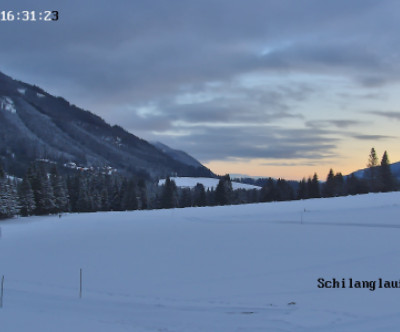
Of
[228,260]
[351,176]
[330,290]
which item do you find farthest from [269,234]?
[351,176]

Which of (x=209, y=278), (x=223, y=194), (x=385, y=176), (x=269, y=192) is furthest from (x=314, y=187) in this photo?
(x=209, y=278)

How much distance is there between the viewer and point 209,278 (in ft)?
59.9

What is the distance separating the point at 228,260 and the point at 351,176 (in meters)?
73.1

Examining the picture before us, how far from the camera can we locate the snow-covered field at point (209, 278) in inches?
466

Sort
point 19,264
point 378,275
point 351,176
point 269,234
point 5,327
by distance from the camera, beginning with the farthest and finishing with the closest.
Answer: point 351,176, point 269,234, point 19,264, point 378,275, point 5,327

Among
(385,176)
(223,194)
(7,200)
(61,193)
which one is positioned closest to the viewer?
(7,200)

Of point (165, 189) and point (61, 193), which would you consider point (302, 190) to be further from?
point (61, 193)

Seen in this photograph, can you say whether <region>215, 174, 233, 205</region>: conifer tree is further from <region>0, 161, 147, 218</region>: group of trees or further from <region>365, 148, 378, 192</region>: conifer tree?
<region>365, 148, 378, 192</region>: conifer tree

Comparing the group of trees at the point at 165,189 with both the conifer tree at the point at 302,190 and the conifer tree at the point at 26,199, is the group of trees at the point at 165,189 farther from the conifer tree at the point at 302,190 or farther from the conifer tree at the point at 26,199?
the conifer tree at the point at 26,199

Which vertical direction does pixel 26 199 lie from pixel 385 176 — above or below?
below

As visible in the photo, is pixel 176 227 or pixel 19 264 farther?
pixel 176 227

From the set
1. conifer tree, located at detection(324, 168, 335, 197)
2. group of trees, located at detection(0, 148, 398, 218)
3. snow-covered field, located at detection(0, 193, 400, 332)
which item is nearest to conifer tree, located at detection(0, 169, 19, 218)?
group of trees, located at detection(0, 148, 398, 218)

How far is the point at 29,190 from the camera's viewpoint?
201ft

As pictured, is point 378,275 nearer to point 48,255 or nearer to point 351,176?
point 48,255
